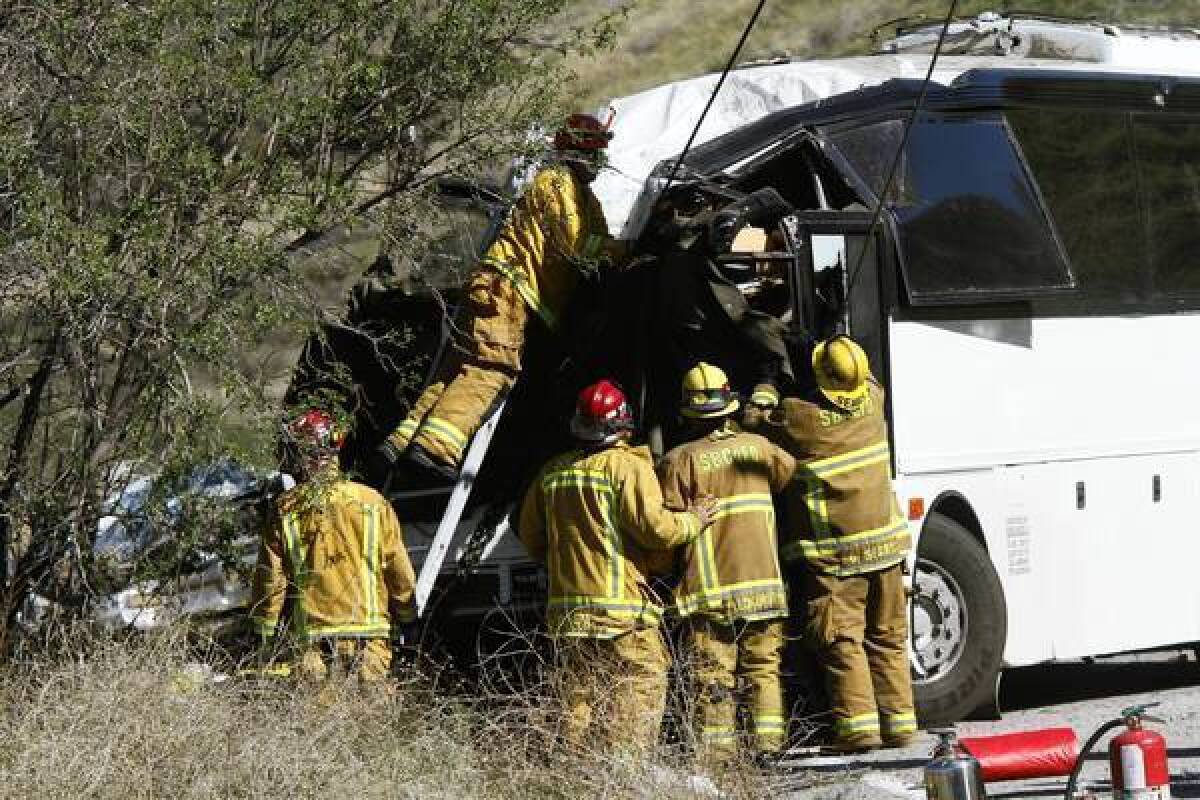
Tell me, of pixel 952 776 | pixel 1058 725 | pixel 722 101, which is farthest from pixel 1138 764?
pixel 722 101

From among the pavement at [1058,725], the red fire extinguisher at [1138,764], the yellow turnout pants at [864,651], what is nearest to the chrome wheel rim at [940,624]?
the pavement at [1058,725]

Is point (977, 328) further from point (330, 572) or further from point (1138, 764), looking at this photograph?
point (1138, 764)

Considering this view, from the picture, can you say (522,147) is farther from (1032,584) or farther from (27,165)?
(1032,584)

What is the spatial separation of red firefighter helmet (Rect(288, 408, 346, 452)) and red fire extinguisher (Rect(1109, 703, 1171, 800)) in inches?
149

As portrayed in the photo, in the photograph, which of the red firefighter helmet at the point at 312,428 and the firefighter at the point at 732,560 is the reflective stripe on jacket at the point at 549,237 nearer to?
the firefighter at the point at 732,560

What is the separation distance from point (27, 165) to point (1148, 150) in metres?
5.75

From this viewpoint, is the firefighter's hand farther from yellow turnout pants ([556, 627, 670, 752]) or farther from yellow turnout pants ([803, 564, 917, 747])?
yellow turnout pants ([803, 564, 917, 747])

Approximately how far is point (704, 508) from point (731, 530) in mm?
165

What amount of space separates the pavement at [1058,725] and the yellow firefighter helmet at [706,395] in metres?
1.52

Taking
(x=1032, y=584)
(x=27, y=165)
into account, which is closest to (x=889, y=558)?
(x=1032, y=584)

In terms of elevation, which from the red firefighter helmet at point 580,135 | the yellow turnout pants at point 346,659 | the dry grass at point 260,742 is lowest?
the dry grass at point 260,742

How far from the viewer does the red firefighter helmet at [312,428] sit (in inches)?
373

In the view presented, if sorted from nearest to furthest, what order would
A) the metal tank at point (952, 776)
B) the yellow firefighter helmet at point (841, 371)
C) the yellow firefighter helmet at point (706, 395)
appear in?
the metal tank at point (952, 776), the yellow firefighter helmet at point (706, 395), the yellow firefighter helmet at point (841, 371)

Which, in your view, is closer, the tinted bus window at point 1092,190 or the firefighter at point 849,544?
the firefighter at point 849,544
